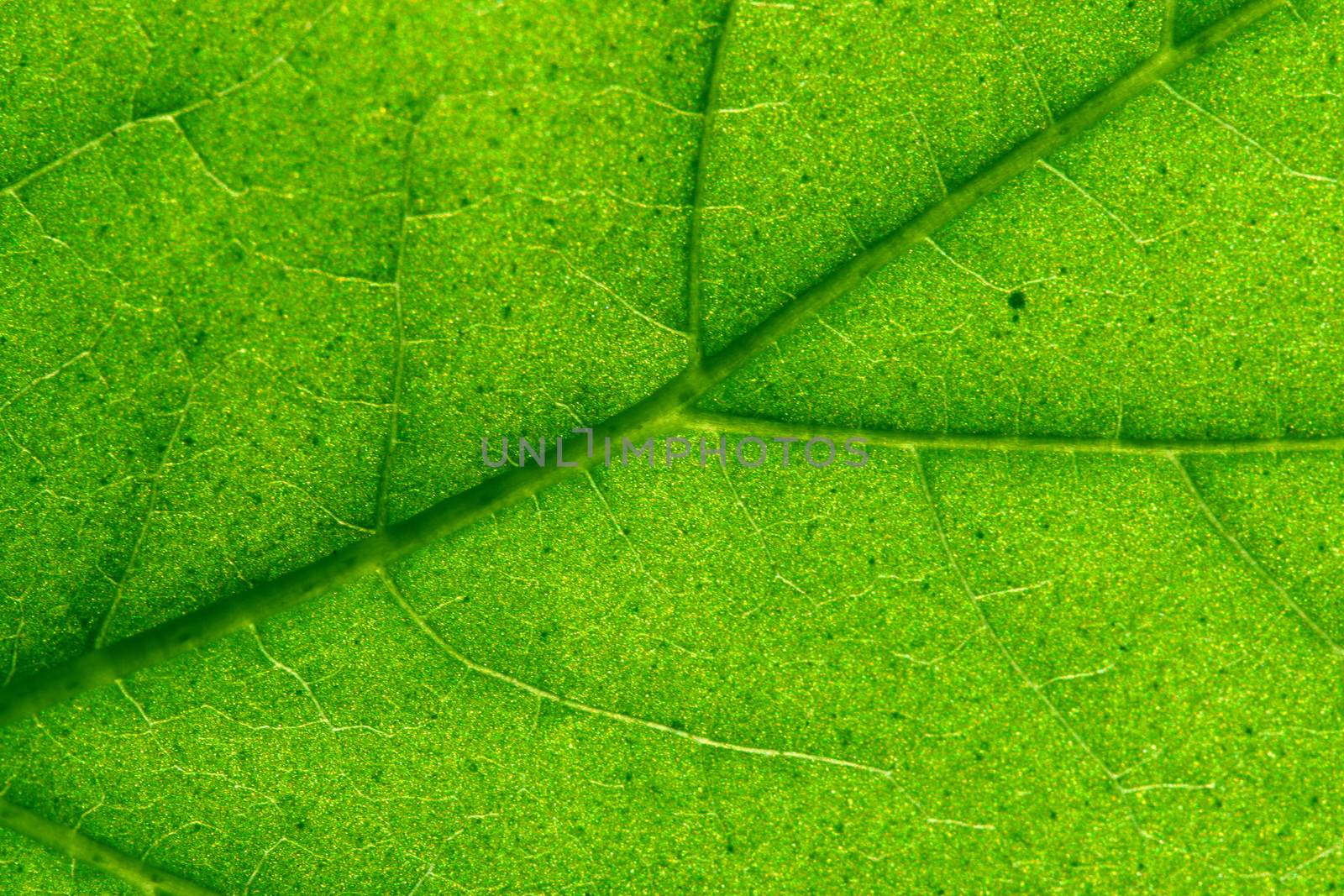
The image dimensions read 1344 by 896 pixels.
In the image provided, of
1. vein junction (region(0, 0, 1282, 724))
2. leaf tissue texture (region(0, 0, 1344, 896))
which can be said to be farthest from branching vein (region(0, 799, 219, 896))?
vein junction (region(0, 0, 1282, 724))

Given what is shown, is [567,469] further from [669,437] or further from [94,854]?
[94,854]

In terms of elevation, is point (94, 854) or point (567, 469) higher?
point (567, 469)

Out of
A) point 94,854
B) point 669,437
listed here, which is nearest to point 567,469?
point 669,437

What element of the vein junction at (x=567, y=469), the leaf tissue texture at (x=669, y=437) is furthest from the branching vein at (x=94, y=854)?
the vein junction at (x=567, y=469)

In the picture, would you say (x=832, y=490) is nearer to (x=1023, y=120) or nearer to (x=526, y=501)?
(x=526, y=501)

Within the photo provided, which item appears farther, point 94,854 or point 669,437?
point 94,854

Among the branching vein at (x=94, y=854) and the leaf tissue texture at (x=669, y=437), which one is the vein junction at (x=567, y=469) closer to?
the leaf tissue texture at (x=669, y=437)

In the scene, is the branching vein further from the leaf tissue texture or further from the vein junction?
the vein junction

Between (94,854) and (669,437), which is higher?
(669,437)
